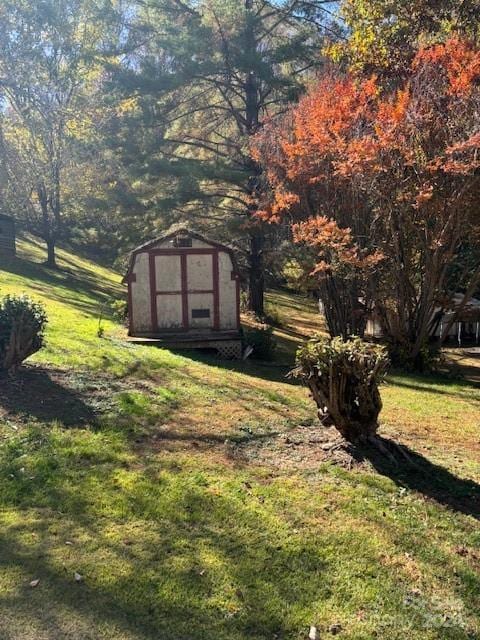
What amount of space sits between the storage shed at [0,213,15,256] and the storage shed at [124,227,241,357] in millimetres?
15850

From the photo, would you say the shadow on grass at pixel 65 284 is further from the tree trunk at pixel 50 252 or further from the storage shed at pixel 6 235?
the storage shed at pixel 6 235

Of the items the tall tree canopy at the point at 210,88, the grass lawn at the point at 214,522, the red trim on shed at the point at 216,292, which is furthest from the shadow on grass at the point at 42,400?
the tall tree canopy at the point at 210,88

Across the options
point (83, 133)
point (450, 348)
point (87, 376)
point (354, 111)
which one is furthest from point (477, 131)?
point (83, 133)

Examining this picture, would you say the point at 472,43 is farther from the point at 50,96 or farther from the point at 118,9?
the point at 50,96

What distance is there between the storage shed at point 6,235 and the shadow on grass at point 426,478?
26613 mm

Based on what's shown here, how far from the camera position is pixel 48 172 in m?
26.1

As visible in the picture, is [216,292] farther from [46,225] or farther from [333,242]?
[46,225]

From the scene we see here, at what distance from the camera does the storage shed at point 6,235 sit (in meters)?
27.9

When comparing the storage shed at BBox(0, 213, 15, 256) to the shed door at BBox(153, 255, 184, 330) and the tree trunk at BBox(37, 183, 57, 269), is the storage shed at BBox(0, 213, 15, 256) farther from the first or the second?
the shed door at BBox(153, 255, 184, 330)

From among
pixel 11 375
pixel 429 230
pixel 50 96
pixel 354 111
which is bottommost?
pixel 11 375

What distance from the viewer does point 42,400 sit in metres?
6.64

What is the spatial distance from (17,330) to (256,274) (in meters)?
15.2

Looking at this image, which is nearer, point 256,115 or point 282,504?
point 282,504

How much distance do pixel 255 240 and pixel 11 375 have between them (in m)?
15.1
